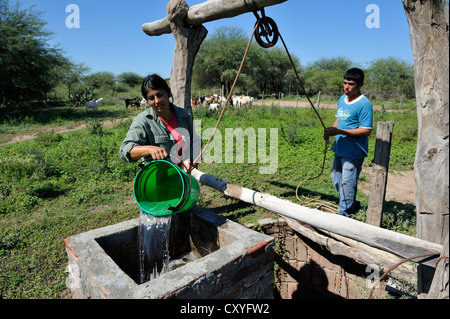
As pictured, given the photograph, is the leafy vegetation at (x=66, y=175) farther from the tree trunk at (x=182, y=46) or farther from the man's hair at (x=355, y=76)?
the tree trunk at (x=182, y=46)

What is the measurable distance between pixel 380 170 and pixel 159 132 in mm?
2315

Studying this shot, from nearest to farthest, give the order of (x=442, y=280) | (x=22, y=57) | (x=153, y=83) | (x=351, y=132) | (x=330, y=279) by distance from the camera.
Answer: (x=442, y=280), (x=153, y=83), (x=351, y=132), (x=330, y=279), (x=22, y=57)

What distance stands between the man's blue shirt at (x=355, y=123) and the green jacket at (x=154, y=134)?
64.7 inches

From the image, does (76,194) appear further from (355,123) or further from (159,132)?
(355,123)

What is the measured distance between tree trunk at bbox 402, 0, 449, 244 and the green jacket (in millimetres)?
1782

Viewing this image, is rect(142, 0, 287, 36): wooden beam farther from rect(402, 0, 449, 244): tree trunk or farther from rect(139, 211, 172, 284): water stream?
rect(139, 211, 172, 284): water stream

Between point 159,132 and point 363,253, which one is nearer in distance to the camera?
point 159,132

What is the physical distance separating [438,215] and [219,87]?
28.6m

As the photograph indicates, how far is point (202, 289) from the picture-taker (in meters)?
1.75

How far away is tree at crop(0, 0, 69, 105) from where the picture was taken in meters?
12.0

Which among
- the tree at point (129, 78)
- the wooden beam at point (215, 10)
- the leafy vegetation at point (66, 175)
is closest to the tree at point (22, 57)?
the leafy vegetation at point (66, 175)

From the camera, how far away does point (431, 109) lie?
173 cm

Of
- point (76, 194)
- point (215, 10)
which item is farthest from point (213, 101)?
point (215, 10)
